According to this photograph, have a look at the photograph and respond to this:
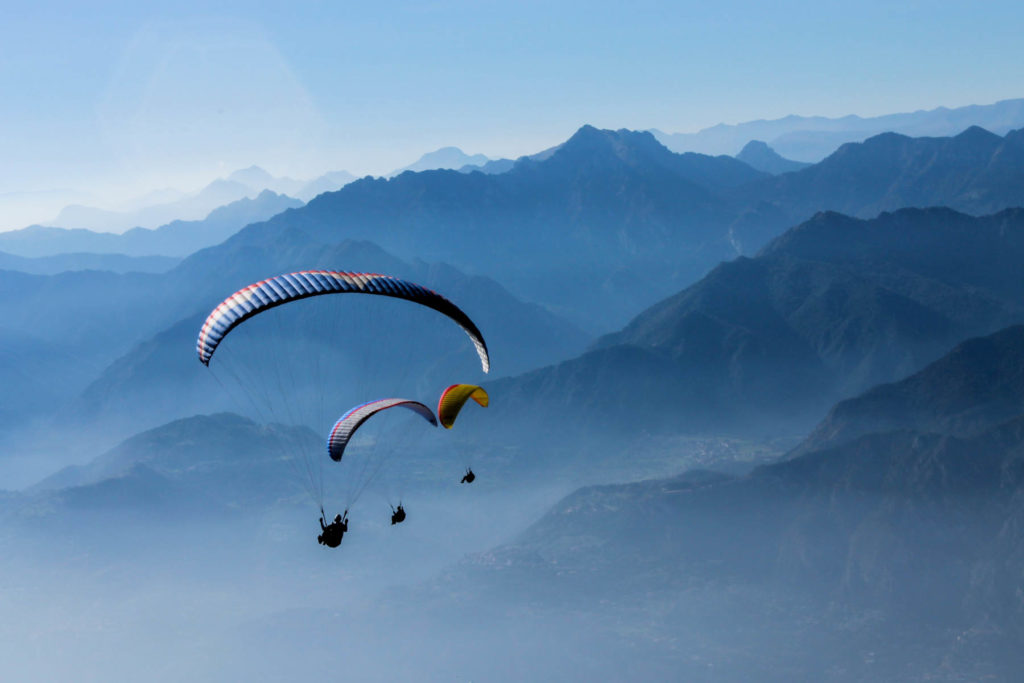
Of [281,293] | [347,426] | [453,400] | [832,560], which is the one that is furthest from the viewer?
[832,560]

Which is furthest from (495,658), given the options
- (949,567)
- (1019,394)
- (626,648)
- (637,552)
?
(1019,394)

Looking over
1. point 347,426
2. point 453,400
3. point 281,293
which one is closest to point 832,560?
point 453,400

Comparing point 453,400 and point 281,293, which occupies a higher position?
point 281,293

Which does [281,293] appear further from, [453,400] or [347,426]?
[453,400]

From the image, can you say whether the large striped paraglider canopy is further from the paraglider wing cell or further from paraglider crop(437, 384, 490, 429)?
paraglider crop(437, 384, 490, 429)

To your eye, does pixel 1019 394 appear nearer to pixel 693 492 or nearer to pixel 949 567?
pixel 949 567

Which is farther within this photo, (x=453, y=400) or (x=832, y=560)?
(x=832, y=560)

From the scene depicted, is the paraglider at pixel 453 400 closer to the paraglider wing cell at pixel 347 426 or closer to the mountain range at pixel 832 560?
the paraglider wing cell at pixel 347 426

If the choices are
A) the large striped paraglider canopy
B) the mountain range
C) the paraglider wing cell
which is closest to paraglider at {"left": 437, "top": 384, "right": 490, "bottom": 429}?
the paraglider wing cell

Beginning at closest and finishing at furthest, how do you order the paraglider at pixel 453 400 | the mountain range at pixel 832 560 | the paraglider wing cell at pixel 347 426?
the paraglider wing cell at pixel 347 426, the paraglider at pixel 453 400, the mountain range at pixel 832 560

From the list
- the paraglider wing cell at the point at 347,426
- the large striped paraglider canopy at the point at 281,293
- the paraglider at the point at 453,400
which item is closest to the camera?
the large striped paraglider canopy at the point at 281,293

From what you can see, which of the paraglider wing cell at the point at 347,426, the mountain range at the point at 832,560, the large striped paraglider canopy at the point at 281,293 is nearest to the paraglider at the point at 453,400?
the paraglider wing cell at the point at 347,426
